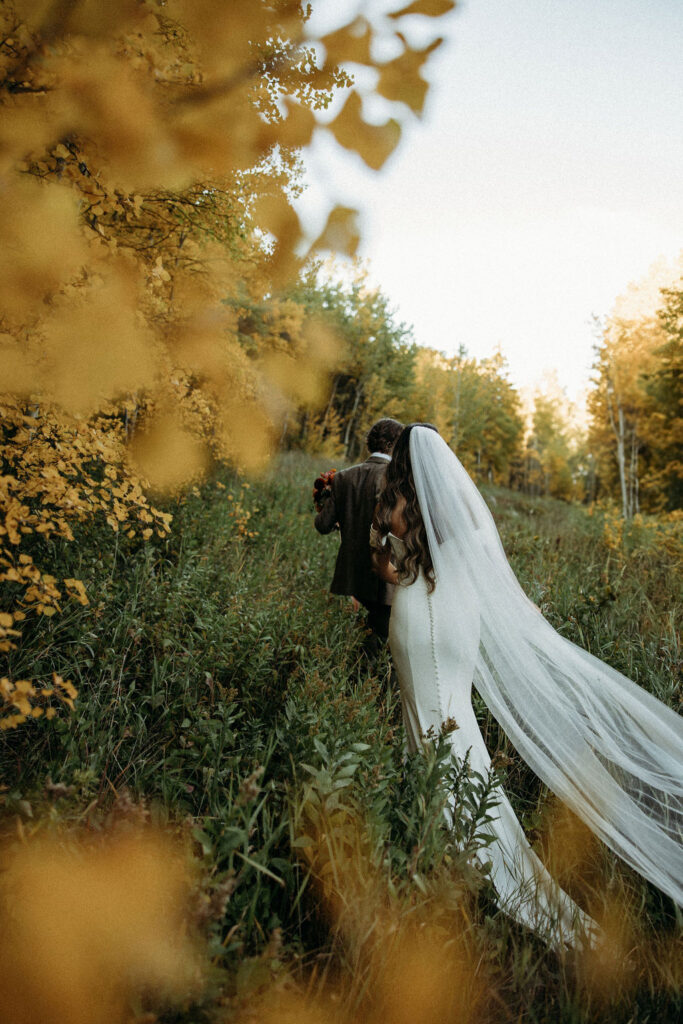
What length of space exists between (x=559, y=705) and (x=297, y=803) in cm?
135

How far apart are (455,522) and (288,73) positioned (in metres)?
2.13

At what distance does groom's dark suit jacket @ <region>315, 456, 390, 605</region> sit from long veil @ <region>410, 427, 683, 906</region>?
114cm

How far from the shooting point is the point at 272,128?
0.95 meters

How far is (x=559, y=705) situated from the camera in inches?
89.7

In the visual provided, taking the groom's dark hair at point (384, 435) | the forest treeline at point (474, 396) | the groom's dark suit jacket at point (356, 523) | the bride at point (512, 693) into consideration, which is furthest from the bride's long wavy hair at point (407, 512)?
the forest treeline at point (474, 396)

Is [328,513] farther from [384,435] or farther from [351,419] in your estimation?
[351,419]

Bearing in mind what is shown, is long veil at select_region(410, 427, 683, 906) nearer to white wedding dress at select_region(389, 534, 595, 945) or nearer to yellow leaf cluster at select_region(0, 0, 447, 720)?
white wedding dress at select_region(389, 534, 595, 945)

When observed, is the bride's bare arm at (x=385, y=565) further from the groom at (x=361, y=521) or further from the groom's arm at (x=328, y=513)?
the groom's arm at (x=328, y=513)

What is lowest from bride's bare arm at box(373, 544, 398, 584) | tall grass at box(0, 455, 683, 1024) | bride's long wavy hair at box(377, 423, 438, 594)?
tall grass at box(0, 455, 683, 1024)

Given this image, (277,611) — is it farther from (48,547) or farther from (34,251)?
(34,251)

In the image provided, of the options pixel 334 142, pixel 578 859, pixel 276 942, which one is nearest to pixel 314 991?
pixel 276 942

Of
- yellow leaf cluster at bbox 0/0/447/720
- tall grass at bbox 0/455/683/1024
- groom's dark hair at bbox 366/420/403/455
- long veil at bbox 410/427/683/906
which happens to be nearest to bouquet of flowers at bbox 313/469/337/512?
groom's dark hair at bbox 366/420/403/455

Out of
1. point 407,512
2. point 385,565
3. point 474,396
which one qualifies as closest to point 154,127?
point 407,512

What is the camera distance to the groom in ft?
12.8
